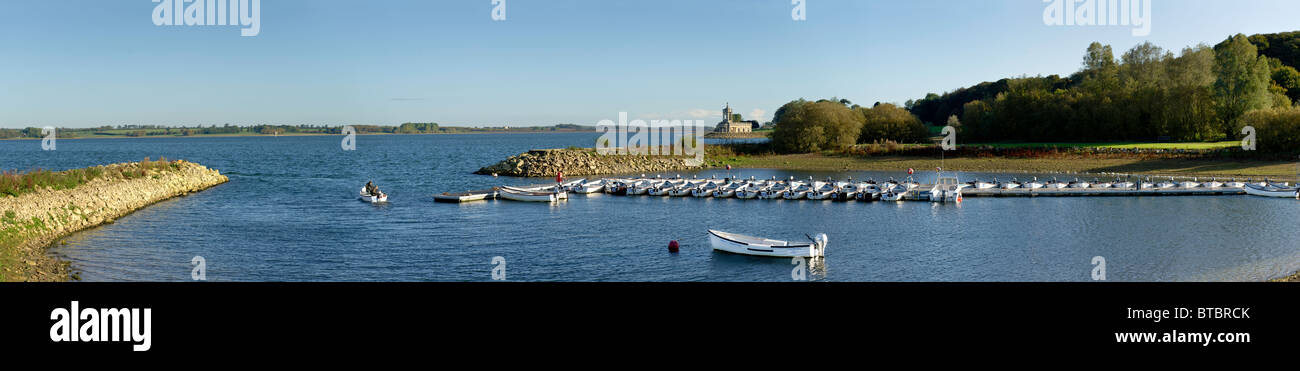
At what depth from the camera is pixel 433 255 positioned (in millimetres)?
30000

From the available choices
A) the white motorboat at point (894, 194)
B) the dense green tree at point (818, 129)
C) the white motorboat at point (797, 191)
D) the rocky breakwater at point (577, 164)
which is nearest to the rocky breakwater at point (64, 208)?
the rocky breakwater at point (577, 164)

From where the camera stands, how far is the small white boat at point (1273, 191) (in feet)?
151

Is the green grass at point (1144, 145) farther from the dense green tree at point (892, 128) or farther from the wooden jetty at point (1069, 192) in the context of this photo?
the wooden jetty at point (1069, 192)

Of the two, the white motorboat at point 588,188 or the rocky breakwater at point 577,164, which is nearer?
the white motorboat at point 588,188

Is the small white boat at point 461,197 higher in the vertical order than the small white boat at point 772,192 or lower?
lower

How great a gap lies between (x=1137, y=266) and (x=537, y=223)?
2561 cm

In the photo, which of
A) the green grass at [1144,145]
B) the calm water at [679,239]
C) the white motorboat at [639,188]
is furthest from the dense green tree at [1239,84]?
the white motorboat at [639,188]

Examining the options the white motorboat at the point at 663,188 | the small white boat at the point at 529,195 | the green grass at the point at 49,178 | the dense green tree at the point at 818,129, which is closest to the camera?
the green grass at the point at 49,178

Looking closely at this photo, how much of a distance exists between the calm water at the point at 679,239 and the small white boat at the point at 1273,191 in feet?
9.56

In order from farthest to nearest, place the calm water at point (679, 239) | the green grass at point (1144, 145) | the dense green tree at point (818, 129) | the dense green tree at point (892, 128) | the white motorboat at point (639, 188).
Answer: the dense green tree at point (892, 128)
the dense green tree at point (818, 129)
the green grass at point (1144, 145)
the white motorboat at point (639, 188)
the calm water at point (679, 239)

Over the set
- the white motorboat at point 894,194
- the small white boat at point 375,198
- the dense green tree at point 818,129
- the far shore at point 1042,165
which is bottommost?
the small white boat at point 375,198

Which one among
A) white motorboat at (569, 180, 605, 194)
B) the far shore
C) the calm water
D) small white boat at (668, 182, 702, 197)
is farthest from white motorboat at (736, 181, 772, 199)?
the far shore

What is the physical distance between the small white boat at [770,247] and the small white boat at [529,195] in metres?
22.8

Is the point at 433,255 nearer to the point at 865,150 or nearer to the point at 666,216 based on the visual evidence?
the point at 666,216
